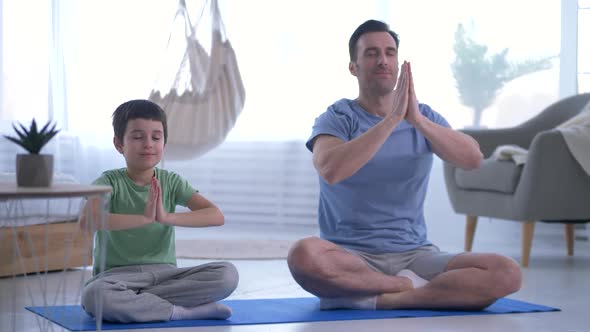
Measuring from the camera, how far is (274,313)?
235cm

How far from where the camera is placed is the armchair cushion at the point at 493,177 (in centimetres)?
368

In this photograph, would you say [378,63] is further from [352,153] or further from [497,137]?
[497,137]

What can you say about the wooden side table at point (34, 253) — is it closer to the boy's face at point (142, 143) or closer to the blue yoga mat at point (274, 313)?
the blue yoga mat at point (274, 313)

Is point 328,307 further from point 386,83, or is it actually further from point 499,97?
point 499,97

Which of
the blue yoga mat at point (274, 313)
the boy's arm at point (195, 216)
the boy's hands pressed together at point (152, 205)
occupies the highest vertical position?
the boy's hands pressed together at point (152, 205)

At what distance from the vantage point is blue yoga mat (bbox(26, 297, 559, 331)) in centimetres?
215

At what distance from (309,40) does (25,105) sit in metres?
1.66

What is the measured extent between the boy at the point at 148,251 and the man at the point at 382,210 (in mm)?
257

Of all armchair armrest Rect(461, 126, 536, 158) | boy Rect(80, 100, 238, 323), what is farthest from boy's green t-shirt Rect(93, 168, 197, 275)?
armchair armrest Rect(461, 126, 536, 158)

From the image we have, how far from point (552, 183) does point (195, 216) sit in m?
1.90

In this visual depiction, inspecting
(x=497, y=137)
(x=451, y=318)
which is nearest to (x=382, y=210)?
(x=451, y=318)

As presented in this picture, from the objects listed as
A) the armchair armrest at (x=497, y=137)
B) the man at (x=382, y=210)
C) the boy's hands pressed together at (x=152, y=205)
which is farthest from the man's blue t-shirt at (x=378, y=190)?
the armchair armrest at (x=497, y=137)

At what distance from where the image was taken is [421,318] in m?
2.30

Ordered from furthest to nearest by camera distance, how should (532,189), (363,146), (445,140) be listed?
(532,189), (445,140), (363,146)
